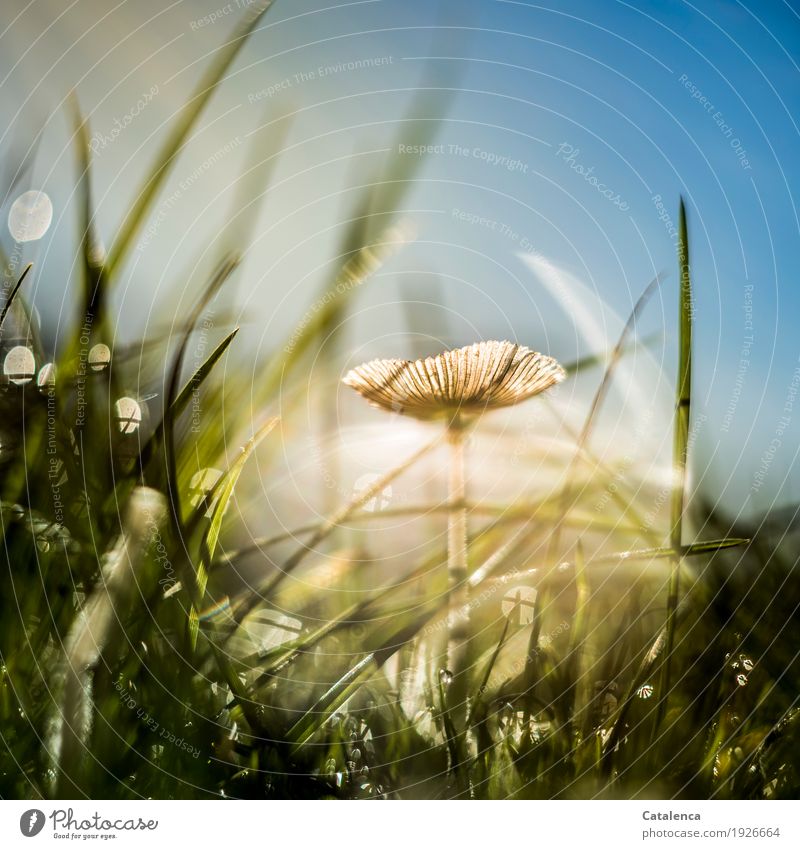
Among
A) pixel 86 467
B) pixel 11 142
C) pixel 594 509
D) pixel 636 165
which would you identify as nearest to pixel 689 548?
pixel 594 509

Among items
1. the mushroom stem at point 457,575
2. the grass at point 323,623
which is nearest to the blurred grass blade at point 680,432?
the grass at point 323,623

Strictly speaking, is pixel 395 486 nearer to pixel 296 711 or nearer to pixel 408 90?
pixel 296 711

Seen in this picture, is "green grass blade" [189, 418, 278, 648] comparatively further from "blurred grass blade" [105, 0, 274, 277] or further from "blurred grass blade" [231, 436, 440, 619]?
"blurred grass blade" [105, 0, 274, 277]

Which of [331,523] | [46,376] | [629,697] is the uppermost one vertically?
[46,376]

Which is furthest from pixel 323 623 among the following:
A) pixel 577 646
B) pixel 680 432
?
pixel 680 432

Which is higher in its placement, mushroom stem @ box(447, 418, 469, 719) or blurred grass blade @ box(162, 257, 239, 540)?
blurred grass blade @ box(162, 257, 239, 540)

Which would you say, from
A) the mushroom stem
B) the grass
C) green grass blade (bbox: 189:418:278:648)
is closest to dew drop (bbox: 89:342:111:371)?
the grass

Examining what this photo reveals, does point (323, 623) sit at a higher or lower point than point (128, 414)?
lower

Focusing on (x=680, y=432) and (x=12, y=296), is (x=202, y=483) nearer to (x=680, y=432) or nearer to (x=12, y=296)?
(x=12, y=296)
